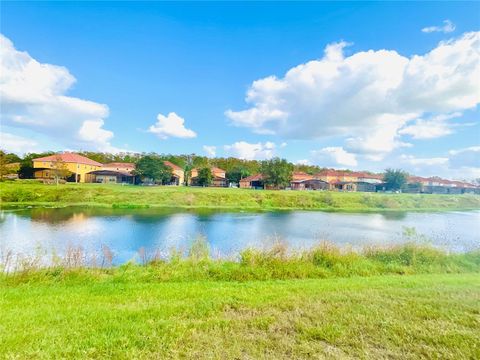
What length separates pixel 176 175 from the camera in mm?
71000

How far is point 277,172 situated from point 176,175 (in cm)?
2624

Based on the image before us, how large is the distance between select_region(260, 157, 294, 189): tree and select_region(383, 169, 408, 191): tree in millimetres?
34201

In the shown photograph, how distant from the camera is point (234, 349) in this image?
11.2ft

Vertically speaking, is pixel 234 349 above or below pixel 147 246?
above

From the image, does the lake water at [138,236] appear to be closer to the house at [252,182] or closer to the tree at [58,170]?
the tree at [58,170]

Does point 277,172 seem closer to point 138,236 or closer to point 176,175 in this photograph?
point 176,175

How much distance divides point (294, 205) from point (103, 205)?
27750 mm

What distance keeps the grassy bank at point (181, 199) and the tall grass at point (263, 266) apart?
27136 mm

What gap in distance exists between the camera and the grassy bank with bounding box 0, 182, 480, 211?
35844mm

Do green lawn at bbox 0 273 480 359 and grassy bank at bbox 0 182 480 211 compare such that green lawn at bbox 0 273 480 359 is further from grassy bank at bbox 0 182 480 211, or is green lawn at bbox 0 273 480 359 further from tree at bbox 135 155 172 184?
tree at bbox 135 155 172 184

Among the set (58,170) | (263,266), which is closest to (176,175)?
(58,170)

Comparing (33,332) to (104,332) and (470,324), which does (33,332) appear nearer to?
(104,332)

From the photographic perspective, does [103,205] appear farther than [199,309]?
Yes

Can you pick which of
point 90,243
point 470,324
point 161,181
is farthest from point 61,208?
point 470,324
